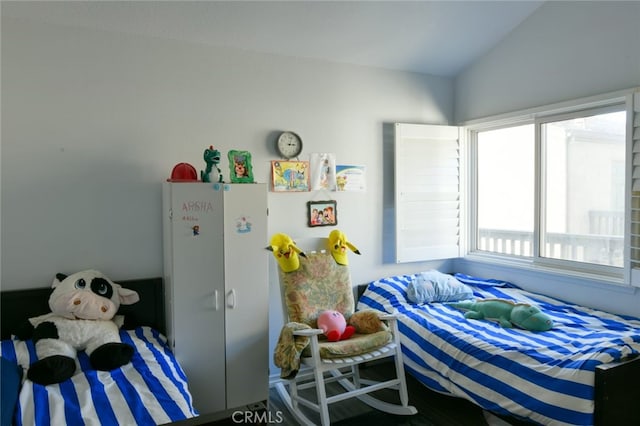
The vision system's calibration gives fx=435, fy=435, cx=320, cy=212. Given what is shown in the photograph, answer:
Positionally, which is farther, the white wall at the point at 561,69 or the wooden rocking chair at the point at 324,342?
the white wall at the point at 561,69

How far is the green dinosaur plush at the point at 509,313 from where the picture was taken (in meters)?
2.60

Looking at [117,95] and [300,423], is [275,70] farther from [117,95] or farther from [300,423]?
[300,423]

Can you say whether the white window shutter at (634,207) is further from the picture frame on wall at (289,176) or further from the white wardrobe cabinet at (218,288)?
the white wardrobe cabinet at (218,288)

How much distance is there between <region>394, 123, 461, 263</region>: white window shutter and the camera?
3566 millimetres

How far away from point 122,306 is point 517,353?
2.29 m

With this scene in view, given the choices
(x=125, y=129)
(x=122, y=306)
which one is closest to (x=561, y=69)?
(x=125, y=129)

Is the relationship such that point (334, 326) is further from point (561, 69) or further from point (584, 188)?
point (561, 69)

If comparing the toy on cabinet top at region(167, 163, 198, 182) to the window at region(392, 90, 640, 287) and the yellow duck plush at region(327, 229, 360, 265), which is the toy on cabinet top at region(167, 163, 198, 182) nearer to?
the yellow duck plush at region(327, 229, 360, 265)

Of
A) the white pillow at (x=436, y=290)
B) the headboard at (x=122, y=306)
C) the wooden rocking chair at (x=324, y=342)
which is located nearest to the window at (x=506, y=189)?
the white pillow at (x=436, y=290)

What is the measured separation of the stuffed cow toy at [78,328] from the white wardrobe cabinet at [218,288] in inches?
12.8

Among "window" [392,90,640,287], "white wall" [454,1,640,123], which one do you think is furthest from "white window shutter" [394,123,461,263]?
"white wall" [454,1,640,123]

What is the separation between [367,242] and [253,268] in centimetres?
120

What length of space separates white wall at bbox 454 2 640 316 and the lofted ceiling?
177 mm

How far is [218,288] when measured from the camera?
2.57 metres
